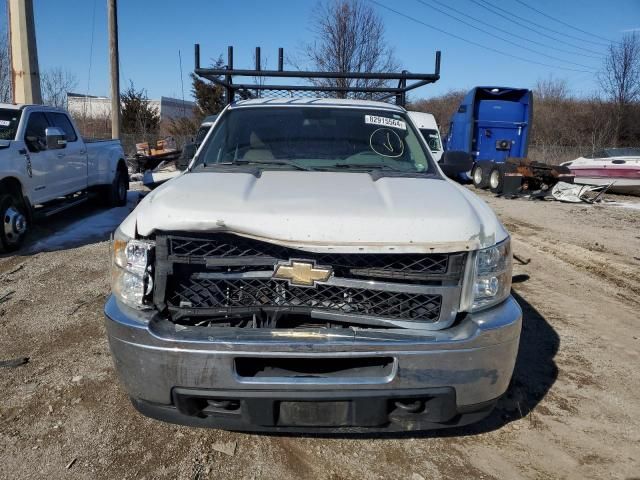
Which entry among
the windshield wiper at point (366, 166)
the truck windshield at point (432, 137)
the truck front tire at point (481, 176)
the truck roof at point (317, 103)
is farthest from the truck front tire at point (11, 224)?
the truck front tire at point (481, 176)

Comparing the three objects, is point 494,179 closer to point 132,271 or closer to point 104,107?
point 132,271

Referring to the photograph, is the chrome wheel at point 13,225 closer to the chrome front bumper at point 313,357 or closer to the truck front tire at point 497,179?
the chrome front bumper at point 313,357

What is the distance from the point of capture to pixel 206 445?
2.74 metres

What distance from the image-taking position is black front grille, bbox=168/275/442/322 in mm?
2383

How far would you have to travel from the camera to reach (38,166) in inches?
295

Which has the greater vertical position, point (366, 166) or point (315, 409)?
point (366, 166)

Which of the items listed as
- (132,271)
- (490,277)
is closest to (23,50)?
(132,271)

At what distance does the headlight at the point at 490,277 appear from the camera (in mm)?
2420

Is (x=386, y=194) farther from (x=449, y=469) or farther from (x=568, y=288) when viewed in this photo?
(x=568, y=288)

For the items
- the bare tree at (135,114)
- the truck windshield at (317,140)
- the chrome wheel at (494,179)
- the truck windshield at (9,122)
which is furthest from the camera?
the bare tree at (135,114)

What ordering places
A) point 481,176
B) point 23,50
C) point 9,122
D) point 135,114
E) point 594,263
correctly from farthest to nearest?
point 135,114 < point 481,176 < point 23,50 < point 9,122 < point 594,263

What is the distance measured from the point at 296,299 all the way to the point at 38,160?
6627mm

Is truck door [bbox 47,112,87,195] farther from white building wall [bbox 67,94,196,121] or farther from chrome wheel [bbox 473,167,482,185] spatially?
white building wall [bbox 67,94,196,121]

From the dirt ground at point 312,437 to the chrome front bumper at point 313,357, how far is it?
411mm
